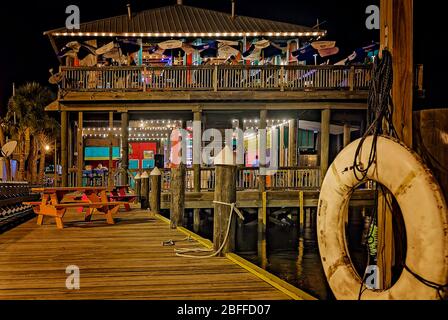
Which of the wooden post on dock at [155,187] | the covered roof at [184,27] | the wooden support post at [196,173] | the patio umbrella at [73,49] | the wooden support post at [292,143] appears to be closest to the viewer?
the wooden post on dock at [155,187]

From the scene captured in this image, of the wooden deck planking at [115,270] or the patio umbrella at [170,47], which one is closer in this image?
the wooden deck planking at [115,270]

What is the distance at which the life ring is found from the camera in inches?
106

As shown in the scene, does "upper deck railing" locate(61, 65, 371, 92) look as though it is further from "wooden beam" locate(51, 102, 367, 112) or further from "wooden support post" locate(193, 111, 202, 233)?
"wooden support post" locate(193, 111, 202, 233)

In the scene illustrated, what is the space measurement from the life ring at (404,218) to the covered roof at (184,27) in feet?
53.7

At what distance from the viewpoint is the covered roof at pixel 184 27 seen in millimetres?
18672

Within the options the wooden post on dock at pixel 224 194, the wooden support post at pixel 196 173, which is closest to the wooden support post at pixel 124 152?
the wooden support post at pixel 196 173

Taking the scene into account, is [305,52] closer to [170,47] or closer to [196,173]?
[170,47]

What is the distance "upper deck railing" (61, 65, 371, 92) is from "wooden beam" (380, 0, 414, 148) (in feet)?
42.5

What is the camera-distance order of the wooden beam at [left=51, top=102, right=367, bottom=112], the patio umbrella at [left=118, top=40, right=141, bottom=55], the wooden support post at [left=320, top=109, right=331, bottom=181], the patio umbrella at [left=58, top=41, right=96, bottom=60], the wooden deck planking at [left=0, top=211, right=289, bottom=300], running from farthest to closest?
1. the patio umbrella at [left=118, top=40, right=141, bottom=55]
2. the patio umbrella at [left=58, top=41, right=96, bottom=60]
3. the wooden beam at [left=51, top=102, right=367, bottom=112]
4. the wooden support post at [left=320, top=109, right=331, bottom=181]
5. the wooden deck planking at [left=0, top=211, right=289, bottom=300]

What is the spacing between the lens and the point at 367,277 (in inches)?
141

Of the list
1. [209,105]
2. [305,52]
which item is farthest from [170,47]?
[305,52]

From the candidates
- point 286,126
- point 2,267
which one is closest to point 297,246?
point 286,126

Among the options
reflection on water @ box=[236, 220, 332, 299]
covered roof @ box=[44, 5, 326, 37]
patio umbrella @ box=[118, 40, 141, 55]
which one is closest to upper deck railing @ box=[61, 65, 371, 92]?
covered roof @ box=[44, 5, 326, 37]

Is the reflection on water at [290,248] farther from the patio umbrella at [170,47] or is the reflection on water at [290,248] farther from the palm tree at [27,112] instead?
the palm tree at [27,112]
